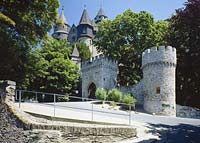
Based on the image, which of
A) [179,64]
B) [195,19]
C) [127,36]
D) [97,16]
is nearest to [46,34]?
[195,19]

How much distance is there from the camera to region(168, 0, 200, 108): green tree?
874 inches

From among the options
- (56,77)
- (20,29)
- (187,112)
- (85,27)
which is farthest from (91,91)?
(85,27)

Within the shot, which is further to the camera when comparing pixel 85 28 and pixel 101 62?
pixel 85 28

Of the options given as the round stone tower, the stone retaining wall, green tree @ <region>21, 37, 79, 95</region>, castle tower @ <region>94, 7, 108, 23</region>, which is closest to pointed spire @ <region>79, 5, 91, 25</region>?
castle tower @ <region>94, 7, 108, 23</region>

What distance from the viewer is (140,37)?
33219 mm

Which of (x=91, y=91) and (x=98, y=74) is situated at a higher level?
(x=98, y=74)

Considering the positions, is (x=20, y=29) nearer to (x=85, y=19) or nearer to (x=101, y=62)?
(x=101, y=62)

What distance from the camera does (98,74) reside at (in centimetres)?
3014

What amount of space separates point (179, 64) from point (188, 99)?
309 cm

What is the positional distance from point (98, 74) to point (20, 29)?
13.1 metres

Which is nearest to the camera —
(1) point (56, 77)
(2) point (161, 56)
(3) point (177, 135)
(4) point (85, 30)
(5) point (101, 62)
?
(3) point (177, 135)

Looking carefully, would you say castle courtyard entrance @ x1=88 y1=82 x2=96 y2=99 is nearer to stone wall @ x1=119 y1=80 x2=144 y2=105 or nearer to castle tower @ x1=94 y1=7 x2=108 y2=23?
stone wall @ x1=119 y1=80 x2=144 y2=105

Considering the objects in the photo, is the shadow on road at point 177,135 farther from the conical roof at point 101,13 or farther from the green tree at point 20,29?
the conical roof at point 101,13

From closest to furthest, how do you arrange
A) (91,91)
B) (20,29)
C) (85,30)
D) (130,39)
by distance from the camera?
(20,29), (91,91), (130,39), (85,30)
